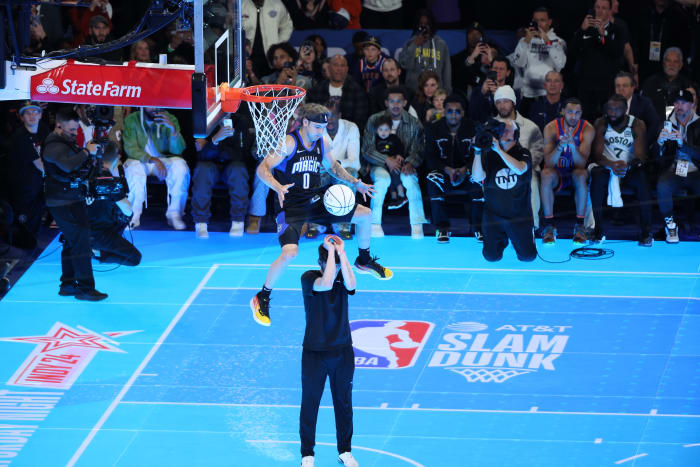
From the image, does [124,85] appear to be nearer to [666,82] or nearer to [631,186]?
[631,186]

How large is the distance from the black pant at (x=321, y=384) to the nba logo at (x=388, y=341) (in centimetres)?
241

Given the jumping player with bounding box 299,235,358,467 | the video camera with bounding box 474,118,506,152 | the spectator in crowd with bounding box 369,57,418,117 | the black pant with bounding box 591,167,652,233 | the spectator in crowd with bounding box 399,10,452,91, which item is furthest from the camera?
the spectator in crowd with bounding box 399,10,452,91

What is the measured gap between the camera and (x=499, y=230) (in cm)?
1432

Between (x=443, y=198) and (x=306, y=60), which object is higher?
(x=306, y=60)

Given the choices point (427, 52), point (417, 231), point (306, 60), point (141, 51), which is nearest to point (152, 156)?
point (141, 51)

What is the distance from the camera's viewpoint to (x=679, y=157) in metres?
15.7

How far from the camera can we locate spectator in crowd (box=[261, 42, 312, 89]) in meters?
16.6

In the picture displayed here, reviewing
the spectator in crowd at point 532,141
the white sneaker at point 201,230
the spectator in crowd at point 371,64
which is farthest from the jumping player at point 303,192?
the spectator in crowd at point 371,64

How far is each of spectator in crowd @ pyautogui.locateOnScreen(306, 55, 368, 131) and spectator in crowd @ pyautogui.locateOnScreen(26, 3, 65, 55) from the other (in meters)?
3.75

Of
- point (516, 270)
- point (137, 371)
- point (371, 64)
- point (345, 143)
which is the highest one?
point (371, 64)

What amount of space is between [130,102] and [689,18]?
354 inches

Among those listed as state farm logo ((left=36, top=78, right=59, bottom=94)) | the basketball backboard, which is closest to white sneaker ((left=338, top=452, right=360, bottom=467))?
the basketball backboard

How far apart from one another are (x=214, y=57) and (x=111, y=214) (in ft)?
10.8

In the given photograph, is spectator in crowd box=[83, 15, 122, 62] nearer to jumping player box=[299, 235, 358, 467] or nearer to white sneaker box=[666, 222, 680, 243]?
white sneaker box=[666, 222, 680, 243]
